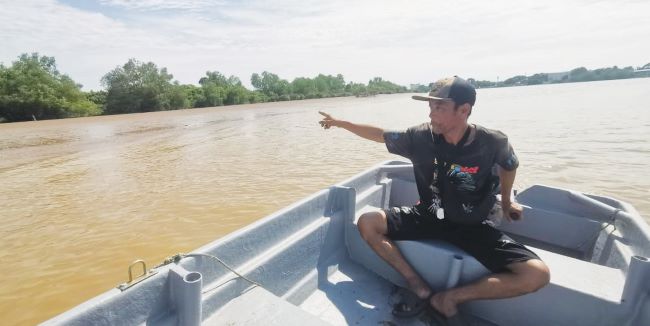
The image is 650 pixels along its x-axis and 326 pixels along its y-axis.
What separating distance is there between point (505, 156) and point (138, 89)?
41724mm

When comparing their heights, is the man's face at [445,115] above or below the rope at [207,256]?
above

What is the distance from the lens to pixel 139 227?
5.06 metres

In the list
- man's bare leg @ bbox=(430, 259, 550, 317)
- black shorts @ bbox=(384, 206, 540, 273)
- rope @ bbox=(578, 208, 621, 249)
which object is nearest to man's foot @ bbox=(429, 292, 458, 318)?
man's bare leg @ bbox=(430, 259, 550, 317)

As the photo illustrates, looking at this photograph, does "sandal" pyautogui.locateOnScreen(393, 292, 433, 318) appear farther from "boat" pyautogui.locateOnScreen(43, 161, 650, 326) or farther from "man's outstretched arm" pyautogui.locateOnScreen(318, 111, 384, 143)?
"man's outstretched arm" pyautogui.locateOnScreen(318, 111, 384, 143)

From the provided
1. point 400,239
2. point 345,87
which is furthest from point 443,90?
point 345,87

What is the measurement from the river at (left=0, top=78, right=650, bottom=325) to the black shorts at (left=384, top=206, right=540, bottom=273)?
2991 mm

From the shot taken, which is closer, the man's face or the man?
the man

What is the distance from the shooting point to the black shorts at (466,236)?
2082mm

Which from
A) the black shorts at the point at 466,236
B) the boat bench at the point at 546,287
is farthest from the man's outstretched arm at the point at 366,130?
the boat bench at the point at 546,287

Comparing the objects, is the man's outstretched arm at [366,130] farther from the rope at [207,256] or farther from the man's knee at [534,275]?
the rope at [207,256]

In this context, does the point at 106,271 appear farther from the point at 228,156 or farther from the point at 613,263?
the point at 228,156

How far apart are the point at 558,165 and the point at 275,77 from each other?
68.7m

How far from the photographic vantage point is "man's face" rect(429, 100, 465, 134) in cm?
227

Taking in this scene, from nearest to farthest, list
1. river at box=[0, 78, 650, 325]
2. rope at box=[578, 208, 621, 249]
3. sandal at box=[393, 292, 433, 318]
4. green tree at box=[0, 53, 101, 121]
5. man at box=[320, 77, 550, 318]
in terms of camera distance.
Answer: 1. man at box=[320, 77, 550, 318]
2. sandal at box=[393, 292, 433, 318]
3. rope at box=[578, 208, 621, 249]
4. river at box=[0, 78, 650, 325]
5. green tree at box=[0, 53, 101, 121]
